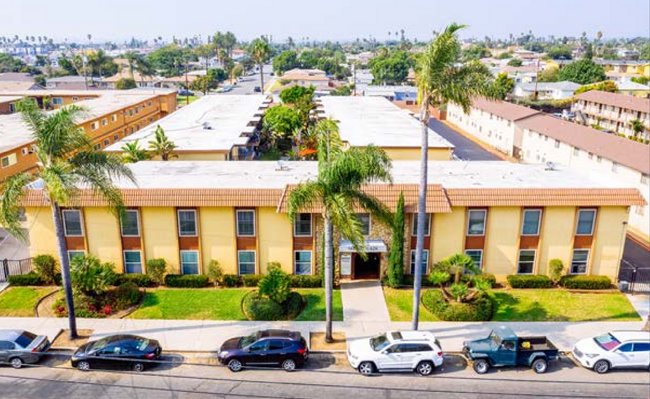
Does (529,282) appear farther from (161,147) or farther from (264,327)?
(161,147)

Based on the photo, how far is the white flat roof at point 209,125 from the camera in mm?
49125

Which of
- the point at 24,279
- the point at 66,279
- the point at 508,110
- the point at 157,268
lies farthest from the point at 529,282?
the point at 508,110

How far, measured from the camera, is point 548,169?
37.7m

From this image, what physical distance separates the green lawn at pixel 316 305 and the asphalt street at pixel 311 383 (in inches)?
178

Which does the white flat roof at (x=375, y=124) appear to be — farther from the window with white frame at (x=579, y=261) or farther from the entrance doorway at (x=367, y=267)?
the window with white frame at (x=579, y=261)

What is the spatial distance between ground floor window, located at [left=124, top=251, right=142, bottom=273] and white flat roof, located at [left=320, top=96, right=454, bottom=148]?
17.5m

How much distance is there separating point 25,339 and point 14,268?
1165 centimetres

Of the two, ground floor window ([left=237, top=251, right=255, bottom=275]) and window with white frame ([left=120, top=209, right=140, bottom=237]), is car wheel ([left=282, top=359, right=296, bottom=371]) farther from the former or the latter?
window with white frame ([left=120, top=209, right=140, bottom=237])

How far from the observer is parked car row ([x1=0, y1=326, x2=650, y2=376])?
22938 mm

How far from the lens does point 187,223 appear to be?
1249 inches

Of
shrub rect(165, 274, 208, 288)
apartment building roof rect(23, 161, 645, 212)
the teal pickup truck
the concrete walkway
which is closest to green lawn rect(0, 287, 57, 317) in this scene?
apartment building roof rect(23, 161, 645, 212)

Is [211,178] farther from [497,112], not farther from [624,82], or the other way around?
[624,82]

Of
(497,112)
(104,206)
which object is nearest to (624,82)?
(497,112)

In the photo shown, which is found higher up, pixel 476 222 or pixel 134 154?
pixel 134 154
